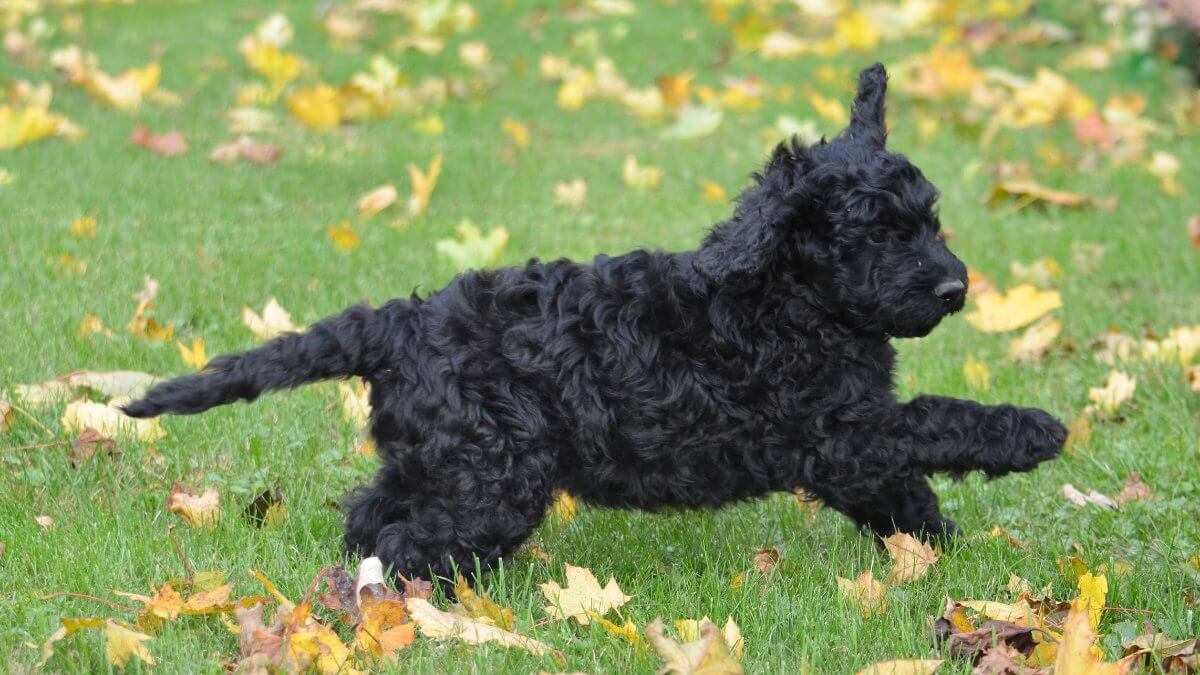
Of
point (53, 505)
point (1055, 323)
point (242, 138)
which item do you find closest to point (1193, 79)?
point (1055, 323)

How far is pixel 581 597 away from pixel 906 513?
1.06 m

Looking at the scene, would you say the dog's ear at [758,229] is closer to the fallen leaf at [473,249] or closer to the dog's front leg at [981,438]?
the dog's front leg at [981,438]

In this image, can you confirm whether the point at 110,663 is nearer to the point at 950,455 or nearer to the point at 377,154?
the point at 950,455

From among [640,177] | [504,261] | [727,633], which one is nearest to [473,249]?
[504,261]

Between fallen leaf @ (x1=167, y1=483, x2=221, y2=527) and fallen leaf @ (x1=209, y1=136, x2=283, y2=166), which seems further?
fallen leaf @ (x1=209, y1=136, x2=283, y2=166)

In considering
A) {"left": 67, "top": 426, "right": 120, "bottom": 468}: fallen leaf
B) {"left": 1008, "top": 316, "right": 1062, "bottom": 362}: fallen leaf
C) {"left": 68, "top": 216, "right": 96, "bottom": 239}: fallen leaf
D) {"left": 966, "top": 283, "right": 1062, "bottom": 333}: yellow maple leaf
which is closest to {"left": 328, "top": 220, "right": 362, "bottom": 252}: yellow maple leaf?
{"left": 68, "top": 216, "right": 96, "bottom": 239}: fallen leaf

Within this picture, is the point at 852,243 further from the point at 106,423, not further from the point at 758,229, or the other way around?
the point at 106,423

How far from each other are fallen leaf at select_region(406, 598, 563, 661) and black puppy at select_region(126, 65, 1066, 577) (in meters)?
0.33

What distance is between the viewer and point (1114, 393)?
4.87m

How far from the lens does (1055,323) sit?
555 cm

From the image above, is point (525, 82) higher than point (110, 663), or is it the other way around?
point (110, 663)

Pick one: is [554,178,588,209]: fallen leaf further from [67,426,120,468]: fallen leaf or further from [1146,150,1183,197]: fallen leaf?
[67,426,120,468]: fallen leaf

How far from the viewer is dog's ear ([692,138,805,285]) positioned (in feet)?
11.1

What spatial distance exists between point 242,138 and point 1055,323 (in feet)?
15.5
